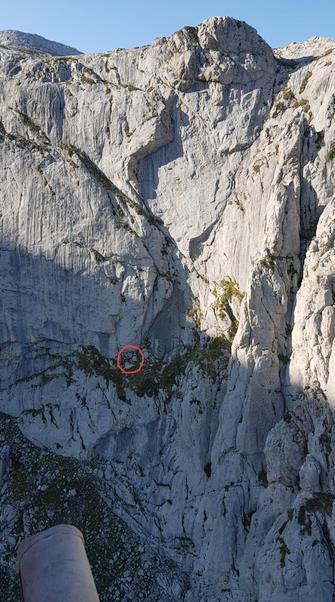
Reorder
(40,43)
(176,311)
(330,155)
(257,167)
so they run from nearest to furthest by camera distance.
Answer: (330,155) < (257,167) < (176,311) < (40,43)

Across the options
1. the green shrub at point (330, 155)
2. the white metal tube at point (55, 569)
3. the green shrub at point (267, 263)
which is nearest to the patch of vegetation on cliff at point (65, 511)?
the green shrub at point (267, 263)

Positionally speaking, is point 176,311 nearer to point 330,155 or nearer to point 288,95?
point 330,155

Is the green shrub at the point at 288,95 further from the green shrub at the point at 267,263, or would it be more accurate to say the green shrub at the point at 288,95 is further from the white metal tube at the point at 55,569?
the white metal tube at the point at 55,569

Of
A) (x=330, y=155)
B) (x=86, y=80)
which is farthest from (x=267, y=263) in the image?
(x=86, y=80)

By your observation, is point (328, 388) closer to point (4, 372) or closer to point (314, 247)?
point (314, 247)

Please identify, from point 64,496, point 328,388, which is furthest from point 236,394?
point 64,496
